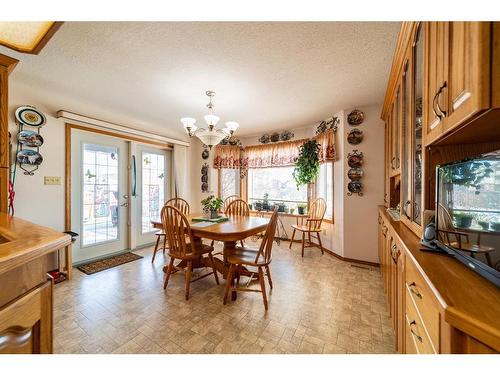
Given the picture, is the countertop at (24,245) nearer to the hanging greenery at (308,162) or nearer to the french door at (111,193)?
the french door at (111,193)

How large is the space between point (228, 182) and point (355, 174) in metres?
2.76

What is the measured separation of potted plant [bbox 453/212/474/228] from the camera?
76 centimetres

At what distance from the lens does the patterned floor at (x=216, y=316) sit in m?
1.46

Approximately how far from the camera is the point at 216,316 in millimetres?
1788

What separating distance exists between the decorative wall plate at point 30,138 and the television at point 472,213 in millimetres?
3898

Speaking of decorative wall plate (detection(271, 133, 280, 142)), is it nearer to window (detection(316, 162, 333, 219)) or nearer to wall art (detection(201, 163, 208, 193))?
window (detection(316, 162, 333, 219))

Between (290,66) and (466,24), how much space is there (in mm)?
1425

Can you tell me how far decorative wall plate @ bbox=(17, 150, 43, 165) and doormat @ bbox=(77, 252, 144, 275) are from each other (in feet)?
4.86

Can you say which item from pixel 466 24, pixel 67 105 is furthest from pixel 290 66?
pixel 67 105

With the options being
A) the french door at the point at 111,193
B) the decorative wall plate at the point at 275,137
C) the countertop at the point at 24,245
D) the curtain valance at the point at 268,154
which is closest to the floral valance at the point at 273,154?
the curtain valance at the point at 268,154

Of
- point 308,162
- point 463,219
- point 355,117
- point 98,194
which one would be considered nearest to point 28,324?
point 463,219

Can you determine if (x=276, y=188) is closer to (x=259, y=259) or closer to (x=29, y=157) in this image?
(x=259, y=259)
